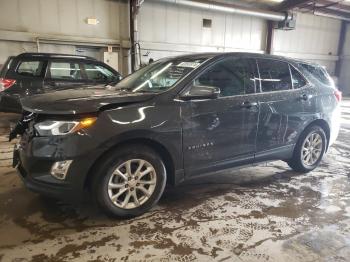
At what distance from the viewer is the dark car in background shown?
6133mm

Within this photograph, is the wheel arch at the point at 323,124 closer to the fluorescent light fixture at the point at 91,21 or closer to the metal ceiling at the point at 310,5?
the fluorescent light fixture at the point at 91,21

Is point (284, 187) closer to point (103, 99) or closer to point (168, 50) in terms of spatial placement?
point (103, 99)

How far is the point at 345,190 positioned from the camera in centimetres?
357

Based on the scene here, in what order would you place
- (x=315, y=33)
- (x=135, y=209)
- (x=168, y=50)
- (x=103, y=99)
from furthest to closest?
(x=315, y=33) → (x=168, y=50) → (x=135, y=209) → (x=103, y=99)

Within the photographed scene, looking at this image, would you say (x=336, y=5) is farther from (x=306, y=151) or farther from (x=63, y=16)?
(x=306, y=151)

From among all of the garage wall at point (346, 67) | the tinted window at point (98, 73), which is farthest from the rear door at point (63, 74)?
the garage wall at point (346, 67)

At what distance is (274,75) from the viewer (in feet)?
11.7

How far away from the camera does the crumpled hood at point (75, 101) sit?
2.42m

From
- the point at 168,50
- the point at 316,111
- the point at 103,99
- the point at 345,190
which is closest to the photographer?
the point at 103,99

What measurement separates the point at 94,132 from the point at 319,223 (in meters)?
2.14

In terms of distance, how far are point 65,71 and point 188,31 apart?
6259 mm

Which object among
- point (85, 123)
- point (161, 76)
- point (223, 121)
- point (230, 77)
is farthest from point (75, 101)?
point (230, 77)

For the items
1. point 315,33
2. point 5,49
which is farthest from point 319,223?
point 315,33

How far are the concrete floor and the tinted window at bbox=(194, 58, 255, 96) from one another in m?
1.14
